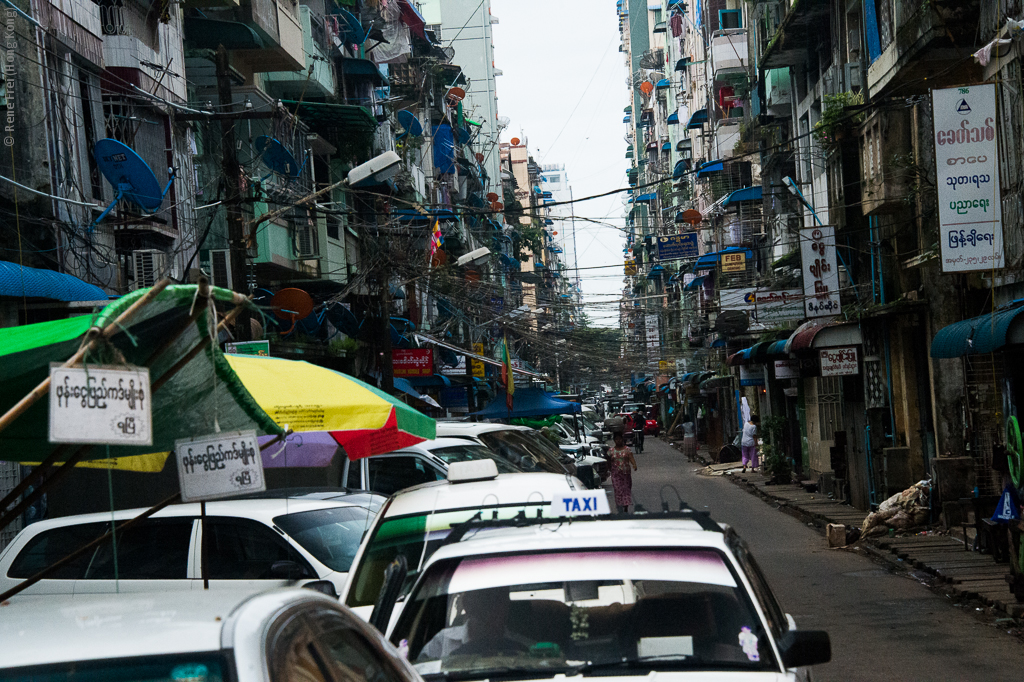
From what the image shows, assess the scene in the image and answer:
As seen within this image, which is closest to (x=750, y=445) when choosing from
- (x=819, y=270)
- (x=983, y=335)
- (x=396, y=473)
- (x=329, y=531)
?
(x=819, y=270)

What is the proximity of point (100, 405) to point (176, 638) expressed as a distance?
4.30 ft

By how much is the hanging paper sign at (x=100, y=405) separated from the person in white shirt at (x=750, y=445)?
3123 centimetres

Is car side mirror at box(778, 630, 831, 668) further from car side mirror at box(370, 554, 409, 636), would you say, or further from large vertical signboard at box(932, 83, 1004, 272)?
large vertical signboard at box(932, 83, 1004, 272)

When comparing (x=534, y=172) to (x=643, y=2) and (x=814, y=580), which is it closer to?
(x=643, y=2)

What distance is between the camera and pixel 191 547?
8125mm

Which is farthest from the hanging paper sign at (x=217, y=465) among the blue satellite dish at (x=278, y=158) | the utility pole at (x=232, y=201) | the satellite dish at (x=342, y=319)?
the satellite dish at (x=342, y=319)

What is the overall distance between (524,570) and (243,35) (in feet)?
60.0

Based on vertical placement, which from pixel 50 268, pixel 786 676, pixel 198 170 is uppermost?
pixel 198 170

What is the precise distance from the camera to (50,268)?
14.7 m

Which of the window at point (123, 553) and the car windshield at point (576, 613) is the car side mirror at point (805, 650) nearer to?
the car windshield at point (576, 613)

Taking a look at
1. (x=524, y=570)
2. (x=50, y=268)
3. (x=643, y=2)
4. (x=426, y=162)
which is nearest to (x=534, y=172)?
(x=643, y=2)

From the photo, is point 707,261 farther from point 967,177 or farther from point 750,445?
point 967,177

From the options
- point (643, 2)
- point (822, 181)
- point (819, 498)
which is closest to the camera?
point (819, 498)

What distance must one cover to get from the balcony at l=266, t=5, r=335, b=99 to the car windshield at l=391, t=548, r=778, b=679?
22114 mm
